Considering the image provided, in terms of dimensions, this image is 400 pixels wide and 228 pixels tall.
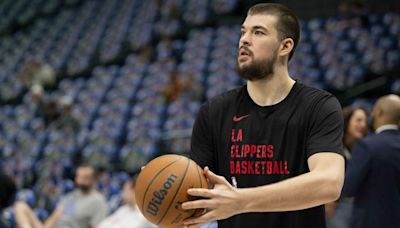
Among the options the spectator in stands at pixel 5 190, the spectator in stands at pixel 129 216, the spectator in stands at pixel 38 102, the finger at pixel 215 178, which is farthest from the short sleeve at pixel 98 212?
the spectator in stands at pixel 38 102

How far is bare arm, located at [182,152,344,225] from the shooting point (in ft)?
7.18

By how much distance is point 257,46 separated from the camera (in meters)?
2.75

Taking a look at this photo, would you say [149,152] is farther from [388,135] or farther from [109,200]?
[388,135]

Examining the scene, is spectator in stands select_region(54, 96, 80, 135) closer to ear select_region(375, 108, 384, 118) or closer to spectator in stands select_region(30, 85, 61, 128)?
spectator in stands select_region(30, 85, 61, 128)

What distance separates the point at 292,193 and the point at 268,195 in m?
0.09

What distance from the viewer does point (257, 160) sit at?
2.77m

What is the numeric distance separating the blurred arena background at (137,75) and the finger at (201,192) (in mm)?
5286

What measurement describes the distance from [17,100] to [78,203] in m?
8.62

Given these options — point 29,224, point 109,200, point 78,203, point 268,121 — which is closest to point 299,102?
point 268,121

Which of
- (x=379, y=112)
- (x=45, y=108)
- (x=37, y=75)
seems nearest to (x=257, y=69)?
(x=379, y=112)

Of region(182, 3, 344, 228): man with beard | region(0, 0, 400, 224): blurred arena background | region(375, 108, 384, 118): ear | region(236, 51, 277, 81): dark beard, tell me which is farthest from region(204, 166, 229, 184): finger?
region(0, 0, 400, 224): blurred arena background

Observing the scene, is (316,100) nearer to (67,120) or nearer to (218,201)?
(218,201)

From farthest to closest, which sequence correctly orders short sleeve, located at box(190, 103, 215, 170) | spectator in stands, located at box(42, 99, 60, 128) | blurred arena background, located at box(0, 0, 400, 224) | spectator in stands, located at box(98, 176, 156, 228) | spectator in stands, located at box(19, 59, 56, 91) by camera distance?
spectator in stands, located at box(19, 59, 56, 91)
spectator in stands, located at box(42, 99, 60, 128)
blurred arena background, located at box(0, 0, 400, 224)
spectator in stands, located at box(98, 176, 156, 228)
short sleeve, located at box(190, 103, 215, 170)

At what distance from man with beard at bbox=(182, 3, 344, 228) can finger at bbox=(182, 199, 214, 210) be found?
39 cm
